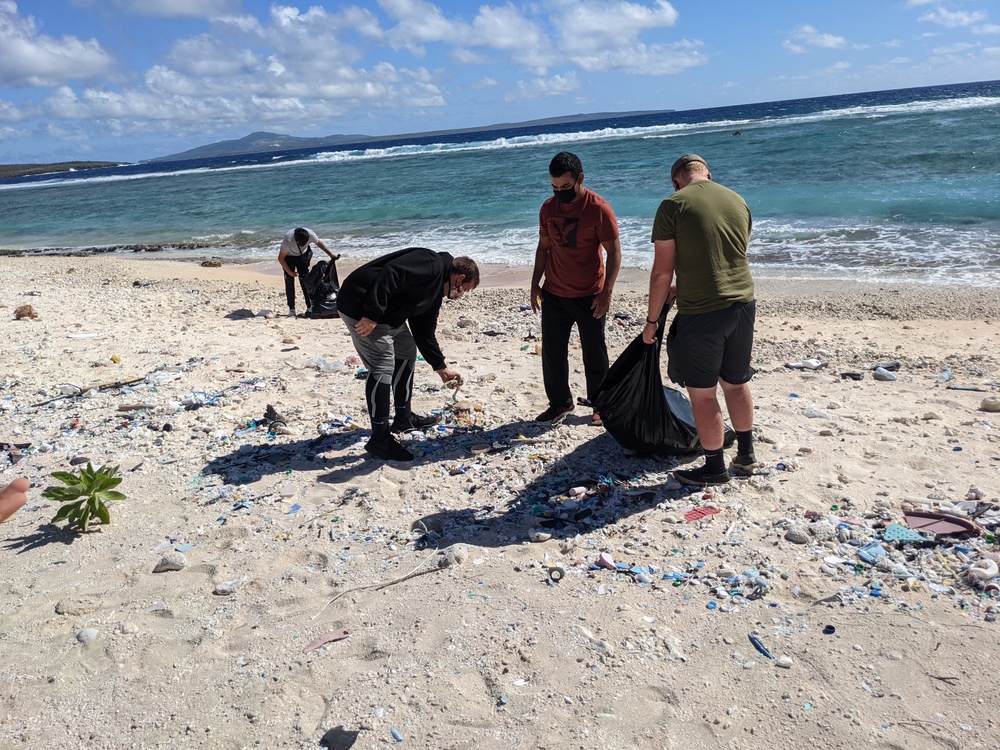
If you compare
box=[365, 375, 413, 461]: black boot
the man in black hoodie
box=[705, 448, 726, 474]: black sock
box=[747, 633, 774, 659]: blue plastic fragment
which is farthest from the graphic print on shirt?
box=[747, 633, 774, 659]: blue plastic fragment

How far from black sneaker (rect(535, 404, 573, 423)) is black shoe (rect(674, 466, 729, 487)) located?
114 centimetres

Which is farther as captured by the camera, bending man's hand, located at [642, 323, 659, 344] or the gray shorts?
the gray shorts

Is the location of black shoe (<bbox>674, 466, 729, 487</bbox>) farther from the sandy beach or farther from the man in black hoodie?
the man in black hoodie

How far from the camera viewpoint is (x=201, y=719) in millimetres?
2355

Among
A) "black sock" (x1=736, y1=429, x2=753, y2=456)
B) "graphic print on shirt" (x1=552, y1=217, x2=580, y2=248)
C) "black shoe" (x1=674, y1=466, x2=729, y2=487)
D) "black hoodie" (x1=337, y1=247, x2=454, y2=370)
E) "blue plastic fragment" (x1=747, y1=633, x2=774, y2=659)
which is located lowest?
"blue plastic fragment" (x1=747, y1=633, x2=774, y2=659)

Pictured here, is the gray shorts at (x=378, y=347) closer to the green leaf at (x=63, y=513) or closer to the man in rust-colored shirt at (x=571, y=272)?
the man in rust-colored shirt at (x=571, y=272)

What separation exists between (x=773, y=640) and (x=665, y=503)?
1.04 metres

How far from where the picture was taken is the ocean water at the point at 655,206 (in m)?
10.4

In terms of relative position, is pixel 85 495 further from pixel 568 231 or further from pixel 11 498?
pixel 568 231

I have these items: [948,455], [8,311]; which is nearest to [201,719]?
[948,455]

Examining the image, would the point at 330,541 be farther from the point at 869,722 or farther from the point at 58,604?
the point at 869,722

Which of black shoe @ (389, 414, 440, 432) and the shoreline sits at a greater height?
black shoe @ (389, 414, 440, 432)

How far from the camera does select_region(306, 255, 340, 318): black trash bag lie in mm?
8375

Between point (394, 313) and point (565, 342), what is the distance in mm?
1199
